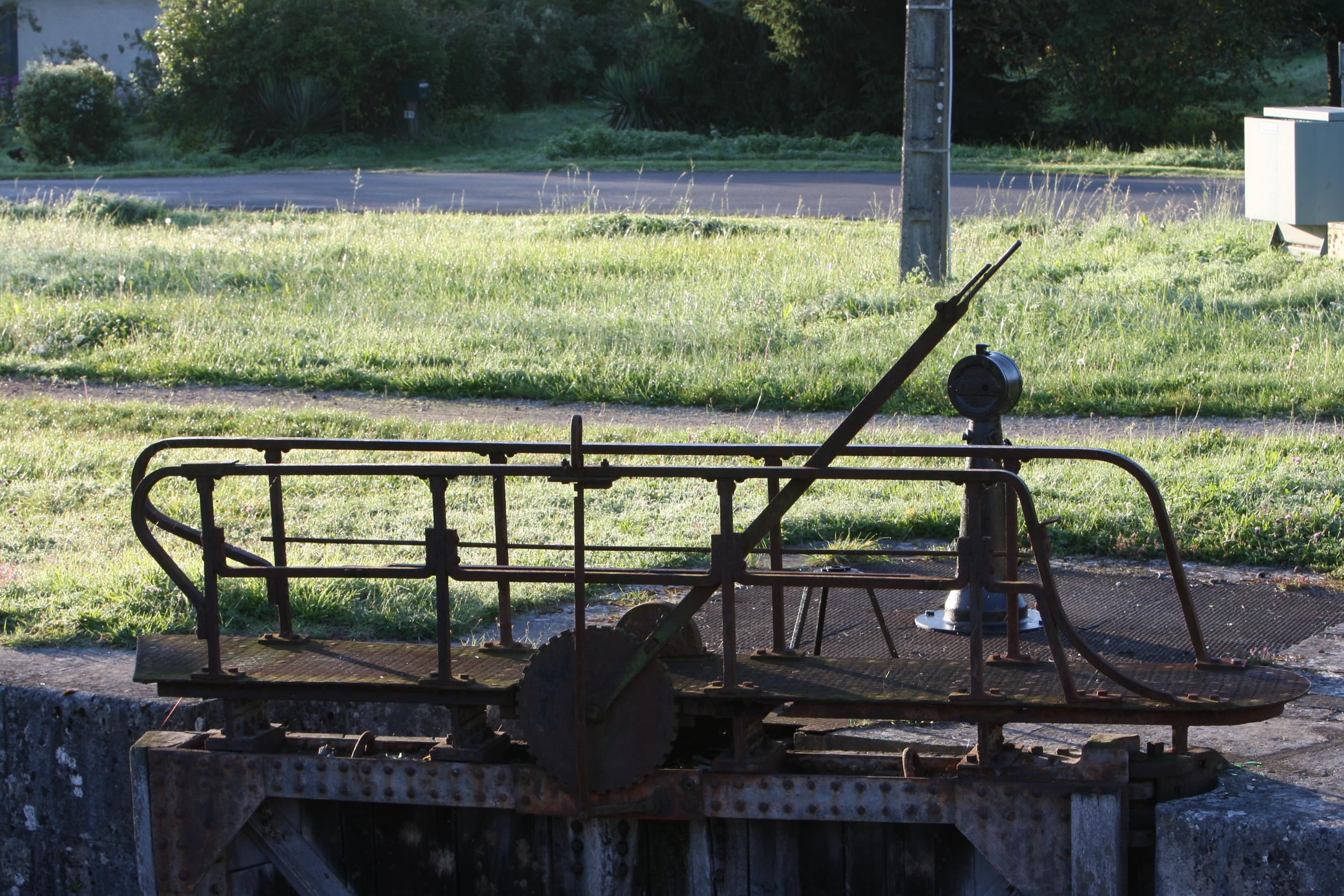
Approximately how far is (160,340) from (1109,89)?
83.7ft

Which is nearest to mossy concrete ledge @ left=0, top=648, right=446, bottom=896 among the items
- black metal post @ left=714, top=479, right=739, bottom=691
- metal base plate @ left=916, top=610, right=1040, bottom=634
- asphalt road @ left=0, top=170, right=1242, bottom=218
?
black metal post @ left=714, top=479, right=739, bottom=691

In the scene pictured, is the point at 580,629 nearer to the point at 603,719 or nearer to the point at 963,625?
the point at 603,719

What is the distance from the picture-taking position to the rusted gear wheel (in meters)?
4.09

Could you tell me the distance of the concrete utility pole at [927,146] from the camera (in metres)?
12.4

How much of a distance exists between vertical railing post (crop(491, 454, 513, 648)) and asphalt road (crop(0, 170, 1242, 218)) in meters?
13.1

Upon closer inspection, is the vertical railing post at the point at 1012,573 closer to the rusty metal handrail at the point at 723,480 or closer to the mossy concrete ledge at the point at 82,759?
the rusty metal handrail at the point at 723,480

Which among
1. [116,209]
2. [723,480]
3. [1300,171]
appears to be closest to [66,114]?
[116,209]

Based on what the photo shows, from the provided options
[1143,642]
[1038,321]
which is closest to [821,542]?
[1143,642]

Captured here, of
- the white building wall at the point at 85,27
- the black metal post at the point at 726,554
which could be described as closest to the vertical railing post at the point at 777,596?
the black metal post at the point at 726,554

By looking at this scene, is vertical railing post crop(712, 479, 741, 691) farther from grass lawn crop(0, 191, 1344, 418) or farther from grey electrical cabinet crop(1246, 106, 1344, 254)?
grey electrical cabinet crop(1246, 106, 1344, 254)

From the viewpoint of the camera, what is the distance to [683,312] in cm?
1252

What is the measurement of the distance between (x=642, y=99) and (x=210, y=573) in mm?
34259

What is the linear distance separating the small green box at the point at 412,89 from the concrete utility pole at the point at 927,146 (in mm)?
26098

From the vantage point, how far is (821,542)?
7082 mm
